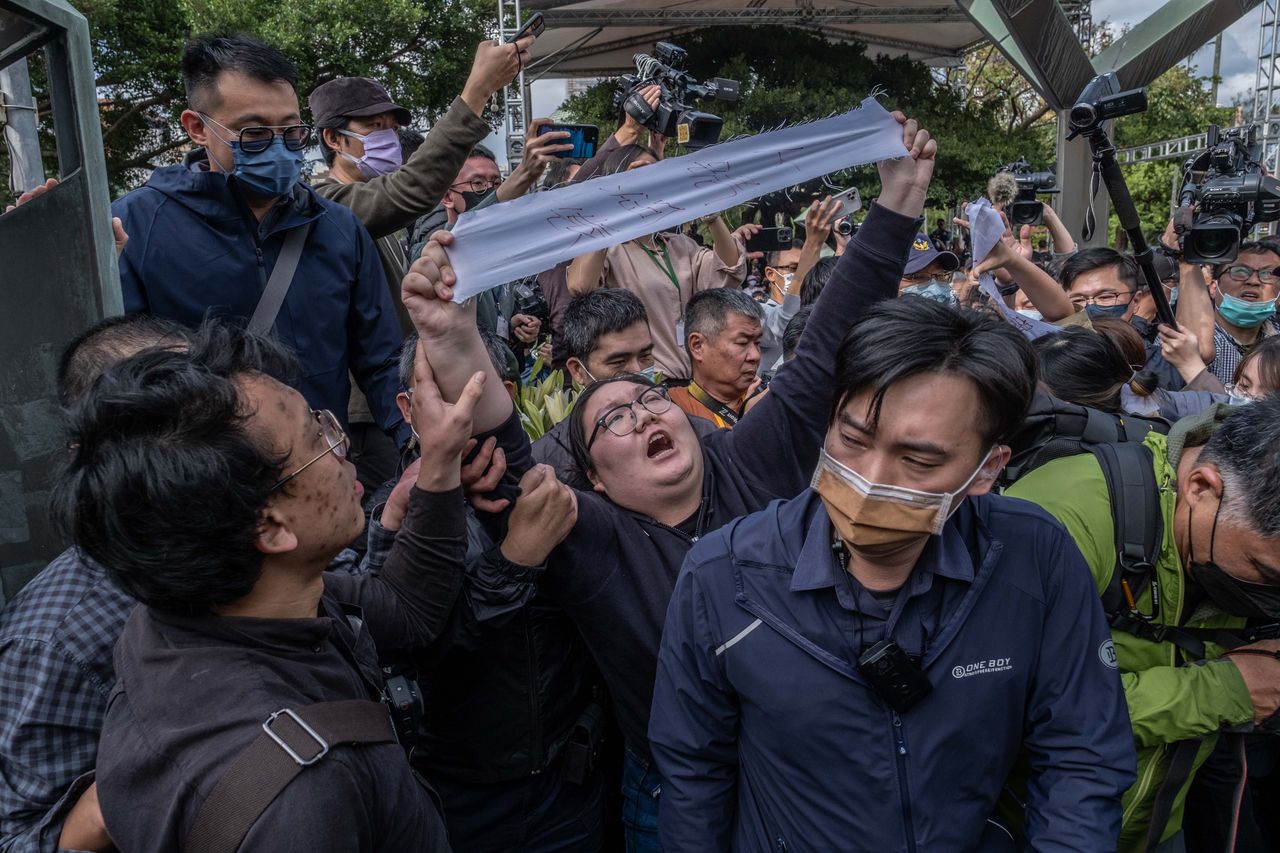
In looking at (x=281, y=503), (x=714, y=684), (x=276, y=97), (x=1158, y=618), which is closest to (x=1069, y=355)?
(x=1158, y=618)

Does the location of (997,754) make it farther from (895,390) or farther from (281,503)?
(281,503)

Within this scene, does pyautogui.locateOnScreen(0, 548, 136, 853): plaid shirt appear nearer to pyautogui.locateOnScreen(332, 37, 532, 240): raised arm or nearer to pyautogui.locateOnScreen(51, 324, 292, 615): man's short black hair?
pyautogui.locateOnScreen(51, 324, 292, 615): man's short black hair

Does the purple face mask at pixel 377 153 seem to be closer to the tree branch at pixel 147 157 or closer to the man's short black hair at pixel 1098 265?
the man's short black hair at pixel 1098 265

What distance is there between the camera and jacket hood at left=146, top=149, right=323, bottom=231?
2.90 m

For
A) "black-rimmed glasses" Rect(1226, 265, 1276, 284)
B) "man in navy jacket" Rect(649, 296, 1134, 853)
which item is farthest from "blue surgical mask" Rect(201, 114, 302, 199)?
"black-rimmed glasses" Rect(1226, 265, 1276, 284)

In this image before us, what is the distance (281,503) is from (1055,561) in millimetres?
1431

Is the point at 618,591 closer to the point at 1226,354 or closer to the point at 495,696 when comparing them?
the point at 495,696

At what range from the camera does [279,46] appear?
15.2 metres

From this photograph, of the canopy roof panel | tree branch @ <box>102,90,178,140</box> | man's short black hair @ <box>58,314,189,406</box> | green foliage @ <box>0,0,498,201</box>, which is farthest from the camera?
the canopy roof panel

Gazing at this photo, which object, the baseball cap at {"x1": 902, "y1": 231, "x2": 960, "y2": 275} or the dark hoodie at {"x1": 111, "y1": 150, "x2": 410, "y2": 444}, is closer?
the dark hoodie at {"x1": 111, "y1": 150, "x2": 410, "y2": 444}

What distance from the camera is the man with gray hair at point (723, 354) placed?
389 cm

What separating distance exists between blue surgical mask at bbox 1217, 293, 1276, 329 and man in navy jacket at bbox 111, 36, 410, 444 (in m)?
4.35

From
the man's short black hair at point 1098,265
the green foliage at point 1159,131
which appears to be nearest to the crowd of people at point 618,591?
Result: the man's short black hair at point 1098,265

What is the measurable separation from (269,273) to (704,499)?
165 cm
